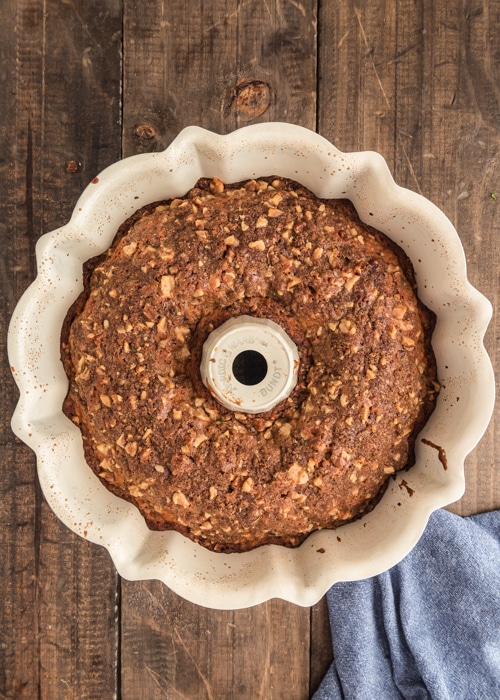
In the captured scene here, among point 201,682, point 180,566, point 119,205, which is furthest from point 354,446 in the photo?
point 201,682

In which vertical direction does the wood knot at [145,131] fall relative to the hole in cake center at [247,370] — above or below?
above

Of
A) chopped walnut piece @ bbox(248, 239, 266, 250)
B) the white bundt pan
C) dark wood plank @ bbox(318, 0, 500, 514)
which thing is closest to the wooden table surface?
dark wood plank @ bbox(318, 0, 500, 514)

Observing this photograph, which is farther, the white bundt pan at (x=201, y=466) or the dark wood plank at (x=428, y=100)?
the dark wood plank at (x=428, y=100)

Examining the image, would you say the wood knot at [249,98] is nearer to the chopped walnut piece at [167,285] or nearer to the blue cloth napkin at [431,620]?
the chopped walnut piece at [167,285]

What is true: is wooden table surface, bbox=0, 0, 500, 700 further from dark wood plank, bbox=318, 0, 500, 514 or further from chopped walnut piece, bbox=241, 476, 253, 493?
chopped walnut piece, bbox=241, 476, 253, 493

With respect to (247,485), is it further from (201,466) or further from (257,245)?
(257,245)

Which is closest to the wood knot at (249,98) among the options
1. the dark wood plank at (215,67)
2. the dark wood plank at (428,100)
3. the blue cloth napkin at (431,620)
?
the dark wood plank at (215,67)

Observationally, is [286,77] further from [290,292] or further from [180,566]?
[180,566]
